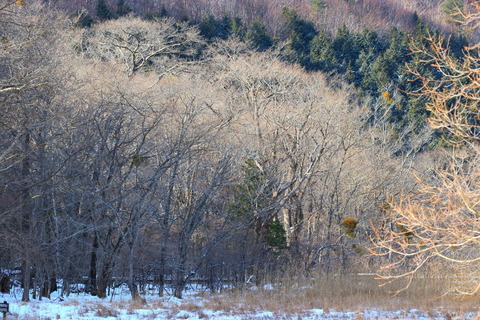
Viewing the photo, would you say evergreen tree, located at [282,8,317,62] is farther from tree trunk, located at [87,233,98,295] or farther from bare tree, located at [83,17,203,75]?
tree trunk, located at [87,233,98,295]

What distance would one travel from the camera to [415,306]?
42.9ft

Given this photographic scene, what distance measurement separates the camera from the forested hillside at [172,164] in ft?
46.5

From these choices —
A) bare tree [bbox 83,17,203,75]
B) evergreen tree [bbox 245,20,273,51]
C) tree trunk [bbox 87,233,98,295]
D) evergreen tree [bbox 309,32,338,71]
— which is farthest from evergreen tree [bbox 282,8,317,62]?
tree trunk [bbox 87,233,98,295]

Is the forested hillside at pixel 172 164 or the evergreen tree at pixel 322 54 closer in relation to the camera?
the forested hillside at pixel 172 164

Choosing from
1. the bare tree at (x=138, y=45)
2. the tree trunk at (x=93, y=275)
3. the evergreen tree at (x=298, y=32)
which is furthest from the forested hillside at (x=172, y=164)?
the evergreen tree at (x=298, y=32)

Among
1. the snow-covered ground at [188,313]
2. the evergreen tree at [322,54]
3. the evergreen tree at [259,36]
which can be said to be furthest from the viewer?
the evergreen tree at [322,54]

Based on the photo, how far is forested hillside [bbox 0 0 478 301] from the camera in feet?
46.5

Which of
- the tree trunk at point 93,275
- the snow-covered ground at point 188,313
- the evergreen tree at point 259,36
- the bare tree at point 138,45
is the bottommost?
the tree trunk at point 93,275

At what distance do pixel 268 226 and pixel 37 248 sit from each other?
32.5ft

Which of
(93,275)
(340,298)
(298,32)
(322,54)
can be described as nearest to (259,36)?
(322,54)

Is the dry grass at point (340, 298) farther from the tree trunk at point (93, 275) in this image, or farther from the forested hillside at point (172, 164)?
the tree trunk at point (93, 275)

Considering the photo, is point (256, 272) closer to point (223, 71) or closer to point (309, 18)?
point (223, 71)

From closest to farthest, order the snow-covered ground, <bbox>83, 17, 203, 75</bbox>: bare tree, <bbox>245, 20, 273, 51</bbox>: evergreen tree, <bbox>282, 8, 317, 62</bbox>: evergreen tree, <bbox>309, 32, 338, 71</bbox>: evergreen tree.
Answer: the snow-covered ground → <bbox>83, 17, 203, 75</bbox>: bare tree → <bbox>245, 20, 273, 51</bbox>: evergreen tree → <bbox>309, 32, 338, 71</bbox>: evergreen tree → <bbox>282, 8, 317, 62</bbox>: evergreen tree

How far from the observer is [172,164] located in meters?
16.7
